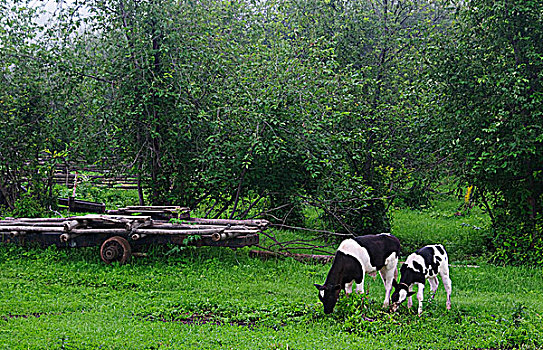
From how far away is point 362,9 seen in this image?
57.1 feet

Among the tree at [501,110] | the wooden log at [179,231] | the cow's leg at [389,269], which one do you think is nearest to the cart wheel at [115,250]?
the wooden log at [179,231]

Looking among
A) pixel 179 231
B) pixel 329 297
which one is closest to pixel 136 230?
pixel 179 231

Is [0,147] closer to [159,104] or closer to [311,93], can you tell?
[159,104]

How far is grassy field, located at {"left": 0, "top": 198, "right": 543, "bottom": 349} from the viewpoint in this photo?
705 centimetres

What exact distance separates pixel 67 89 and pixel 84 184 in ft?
9.14

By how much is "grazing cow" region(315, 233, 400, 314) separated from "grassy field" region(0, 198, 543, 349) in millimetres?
241

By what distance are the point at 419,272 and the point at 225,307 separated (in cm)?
312

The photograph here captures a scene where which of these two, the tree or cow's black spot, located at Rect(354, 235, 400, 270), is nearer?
cow's black spot, located at Rect(354, 235, 400, 270)

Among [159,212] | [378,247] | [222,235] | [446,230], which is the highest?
[159,212]

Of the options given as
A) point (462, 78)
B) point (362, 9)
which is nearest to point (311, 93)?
point (462, 78)

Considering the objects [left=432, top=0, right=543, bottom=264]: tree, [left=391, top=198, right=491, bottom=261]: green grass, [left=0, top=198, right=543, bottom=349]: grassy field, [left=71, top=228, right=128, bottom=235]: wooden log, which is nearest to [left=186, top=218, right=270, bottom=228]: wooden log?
[left=0, top=198, right=543, bottom=349]: grassy field

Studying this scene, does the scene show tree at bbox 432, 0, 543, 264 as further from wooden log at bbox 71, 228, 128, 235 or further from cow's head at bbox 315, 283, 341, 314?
wooden log at bbox 71, 228, 128, 235

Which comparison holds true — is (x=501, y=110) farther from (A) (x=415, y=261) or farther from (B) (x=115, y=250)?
(B) (x=115, y=250)

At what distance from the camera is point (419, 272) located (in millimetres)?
8367
